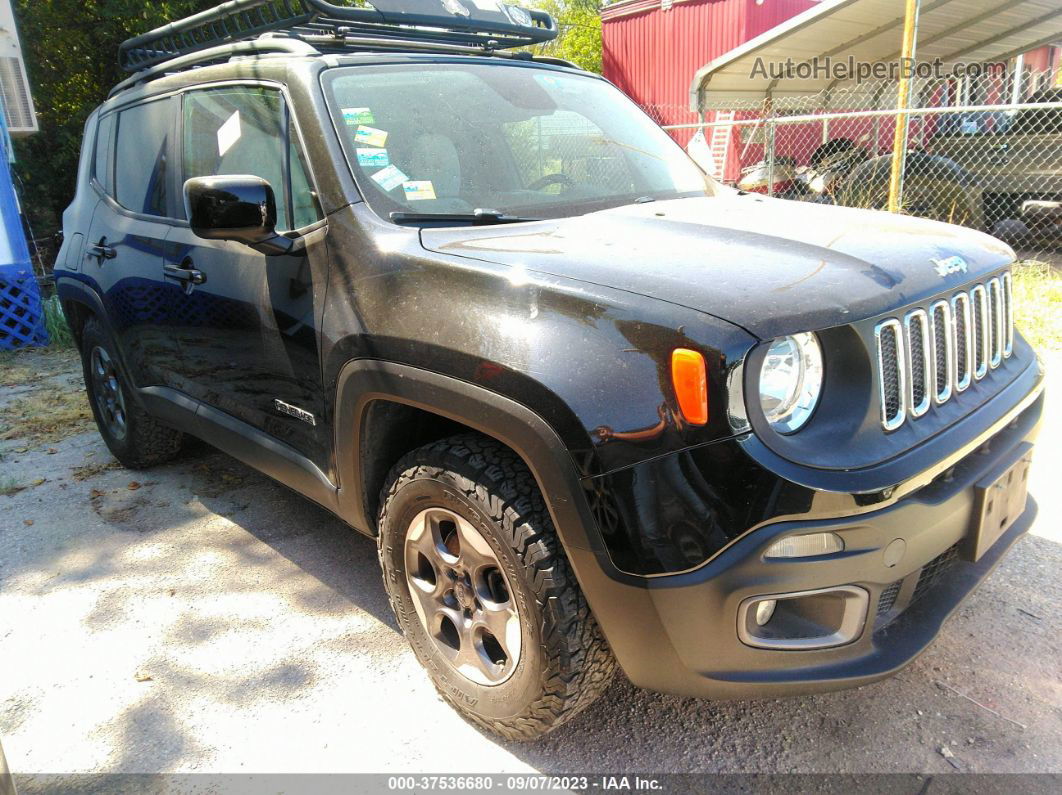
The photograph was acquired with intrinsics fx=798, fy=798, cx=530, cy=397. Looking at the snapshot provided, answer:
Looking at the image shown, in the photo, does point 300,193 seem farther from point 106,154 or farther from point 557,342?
point 106,154

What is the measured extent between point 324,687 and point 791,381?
1.73 m

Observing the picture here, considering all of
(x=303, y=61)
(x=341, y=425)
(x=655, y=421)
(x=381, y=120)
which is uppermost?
(x=303, y=61)

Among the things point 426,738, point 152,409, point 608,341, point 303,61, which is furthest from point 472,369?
point 152,409

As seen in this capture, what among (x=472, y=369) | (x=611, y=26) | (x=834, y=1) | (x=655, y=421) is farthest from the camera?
(x=611, y=26)

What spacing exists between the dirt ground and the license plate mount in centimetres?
41

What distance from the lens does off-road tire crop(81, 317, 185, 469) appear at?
397 cm

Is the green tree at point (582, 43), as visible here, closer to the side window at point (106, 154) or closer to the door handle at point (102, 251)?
the side window at point (106, 154)

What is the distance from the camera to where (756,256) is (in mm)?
2008

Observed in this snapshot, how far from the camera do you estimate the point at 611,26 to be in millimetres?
17625

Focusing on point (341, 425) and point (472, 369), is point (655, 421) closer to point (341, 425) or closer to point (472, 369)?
point (472, 369)

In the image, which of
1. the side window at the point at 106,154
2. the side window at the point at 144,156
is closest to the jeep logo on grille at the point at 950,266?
the side window at the point at 144,156

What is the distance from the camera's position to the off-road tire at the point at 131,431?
3.97 metres

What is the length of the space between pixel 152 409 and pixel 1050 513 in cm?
401

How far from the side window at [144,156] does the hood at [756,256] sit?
174 centimetres
